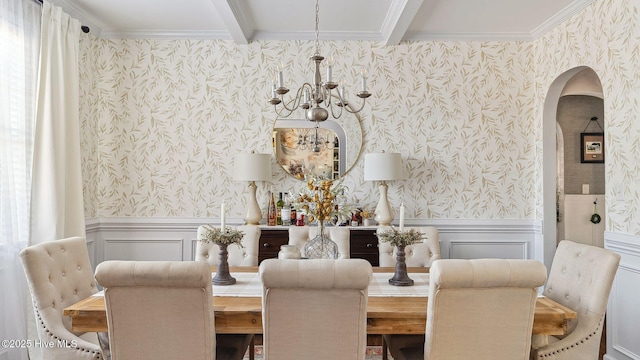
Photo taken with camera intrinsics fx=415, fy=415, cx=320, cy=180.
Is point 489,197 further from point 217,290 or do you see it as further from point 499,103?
point 217,290

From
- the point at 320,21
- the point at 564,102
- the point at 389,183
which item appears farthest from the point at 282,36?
the point at 564,102

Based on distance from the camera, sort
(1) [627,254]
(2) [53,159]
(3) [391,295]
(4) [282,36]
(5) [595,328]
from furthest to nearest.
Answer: (4) [282,36] → (2) [53,159] → (1) [627,254] → (3) [391,295] → (5) [595,328]

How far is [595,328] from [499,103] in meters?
2.72

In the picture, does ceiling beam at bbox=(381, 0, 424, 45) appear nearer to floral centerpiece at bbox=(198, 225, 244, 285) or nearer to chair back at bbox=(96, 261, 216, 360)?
floral centerpiece at bbox=(198, 225, 244, 285)

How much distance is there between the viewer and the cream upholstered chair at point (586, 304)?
6.24 feet

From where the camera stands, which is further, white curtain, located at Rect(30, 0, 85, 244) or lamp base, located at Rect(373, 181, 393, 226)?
lamp base, located at Rect(373, 181, 393, 226)

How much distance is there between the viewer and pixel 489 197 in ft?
13.6

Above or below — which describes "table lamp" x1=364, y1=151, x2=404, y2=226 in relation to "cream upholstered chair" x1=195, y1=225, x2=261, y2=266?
above

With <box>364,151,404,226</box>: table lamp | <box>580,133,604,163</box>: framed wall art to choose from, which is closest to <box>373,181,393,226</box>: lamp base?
<box>364,151,404,226</box>: table lamp

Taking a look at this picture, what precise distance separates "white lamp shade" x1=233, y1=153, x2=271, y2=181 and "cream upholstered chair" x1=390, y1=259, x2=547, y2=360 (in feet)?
7.97

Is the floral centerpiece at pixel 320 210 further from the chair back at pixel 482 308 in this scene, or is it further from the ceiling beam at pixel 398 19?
the ceiling beam at pixel 398 19

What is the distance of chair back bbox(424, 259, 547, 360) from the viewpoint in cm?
157

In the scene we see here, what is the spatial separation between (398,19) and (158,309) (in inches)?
114

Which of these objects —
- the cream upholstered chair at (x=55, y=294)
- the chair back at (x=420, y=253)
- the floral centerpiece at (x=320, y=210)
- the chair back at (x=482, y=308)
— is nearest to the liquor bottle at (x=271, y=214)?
the chair back at (x=420, y=253)
